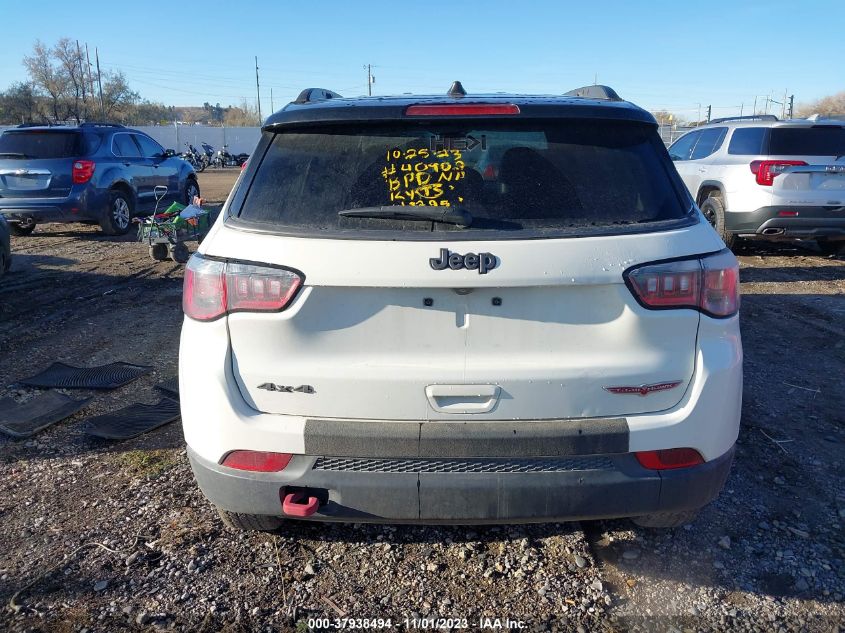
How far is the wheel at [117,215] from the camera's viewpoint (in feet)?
37.9

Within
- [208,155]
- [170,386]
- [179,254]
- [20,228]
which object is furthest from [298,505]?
[208,155]

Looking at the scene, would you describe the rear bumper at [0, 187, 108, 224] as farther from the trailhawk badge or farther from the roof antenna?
the trailhawk badge

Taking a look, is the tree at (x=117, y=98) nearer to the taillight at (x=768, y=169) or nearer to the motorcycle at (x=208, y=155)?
the motorcycle at (x=208, y=155)

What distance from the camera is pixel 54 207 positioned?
1088 cm

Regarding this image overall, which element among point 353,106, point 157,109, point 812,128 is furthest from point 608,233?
point 157,109

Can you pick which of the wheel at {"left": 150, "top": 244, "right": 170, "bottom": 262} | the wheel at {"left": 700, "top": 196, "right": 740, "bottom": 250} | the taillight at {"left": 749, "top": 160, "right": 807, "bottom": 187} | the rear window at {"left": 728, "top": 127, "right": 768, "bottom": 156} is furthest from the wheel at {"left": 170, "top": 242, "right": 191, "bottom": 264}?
the rear window at {"left": 728, "top": 127, "right": 768, "bottom": 156}

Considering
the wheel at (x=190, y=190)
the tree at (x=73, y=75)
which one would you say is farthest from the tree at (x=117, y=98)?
the wheel at (x=190, y=190)

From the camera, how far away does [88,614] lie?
252 cm

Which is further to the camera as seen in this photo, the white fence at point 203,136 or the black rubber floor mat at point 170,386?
the white fence at point 203,136

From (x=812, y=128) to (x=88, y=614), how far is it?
980cm

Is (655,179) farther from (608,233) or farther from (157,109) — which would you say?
(157,109)

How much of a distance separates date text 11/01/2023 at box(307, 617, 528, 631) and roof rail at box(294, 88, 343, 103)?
2.12 meters

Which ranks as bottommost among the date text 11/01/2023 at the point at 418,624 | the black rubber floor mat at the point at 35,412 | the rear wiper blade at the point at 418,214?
the date text 11/01/2023 at the point at 418,624

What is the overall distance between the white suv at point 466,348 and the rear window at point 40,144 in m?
10.5
